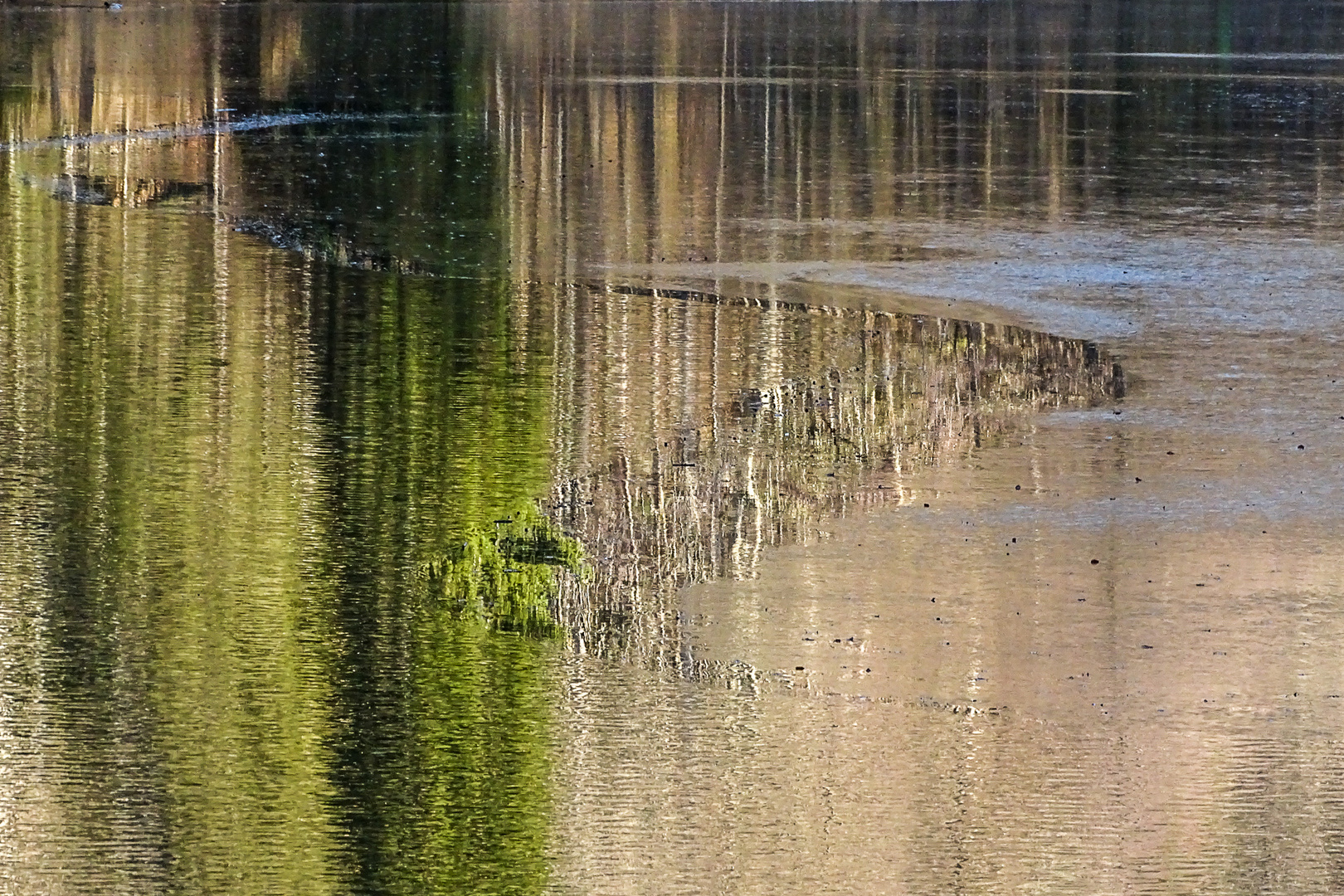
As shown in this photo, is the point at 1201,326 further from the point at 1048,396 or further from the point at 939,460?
the point at 939,460

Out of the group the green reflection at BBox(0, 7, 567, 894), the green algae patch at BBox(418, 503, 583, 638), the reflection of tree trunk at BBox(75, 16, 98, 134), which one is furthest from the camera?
the reflection of tree trunk at BBox(75, 16, 98, 134)

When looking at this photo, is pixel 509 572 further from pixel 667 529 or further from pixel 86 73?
pixel 86 73

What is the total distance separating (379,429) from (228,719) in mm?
3037

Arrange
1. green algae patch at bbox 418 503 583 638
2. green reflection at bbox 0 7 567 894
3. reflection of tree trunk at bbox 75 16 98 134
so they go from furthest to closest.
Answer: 1. reflection of tree trunk at bbox 75 16 98 134
2. green algae patch at bbox 418 503 583 638
3. green reflection at bbox 0 7 567 894

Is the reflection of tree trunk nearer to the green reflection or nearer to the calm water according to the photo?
the calm water

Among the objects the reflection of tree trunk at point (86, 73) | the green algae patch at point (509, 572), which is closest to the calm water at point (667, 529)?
the green algae patch at point (509, 572)

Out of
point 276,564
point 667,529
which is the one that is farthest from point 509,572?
point 276,564

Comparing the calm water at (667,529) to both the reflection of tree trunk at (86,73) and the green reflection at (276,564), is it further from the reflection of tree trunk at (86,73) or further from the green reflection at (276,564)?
the reflection of tree trunk at (86,73)

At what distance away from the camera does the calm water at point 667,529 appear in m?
5.07

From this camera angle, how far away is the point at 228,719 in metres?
5.67

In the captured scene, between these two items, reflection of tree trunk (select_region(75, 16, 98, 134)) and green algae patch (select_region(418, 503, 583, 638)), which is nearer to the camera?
green algae patch (select_region(418, 503, 583, 638))

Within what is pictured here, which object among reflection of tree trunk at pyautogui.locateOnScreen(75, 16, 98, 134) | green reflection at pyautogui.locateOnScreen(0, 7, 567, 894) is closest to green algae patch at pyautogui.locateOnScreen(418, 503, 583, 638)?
green reflection at pyautogui.locateOnScreen(0, 7, 567, 894)

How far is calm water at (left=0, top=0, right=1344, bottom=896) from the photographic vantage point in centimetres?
507

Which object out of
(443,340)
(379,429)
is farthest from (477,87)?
(379,429)
